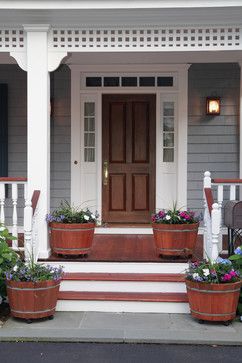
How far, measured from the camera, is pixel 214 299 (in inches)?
207

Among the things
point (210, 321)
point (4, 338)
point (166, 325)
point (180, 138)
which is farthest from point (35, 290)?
point (180, 138)

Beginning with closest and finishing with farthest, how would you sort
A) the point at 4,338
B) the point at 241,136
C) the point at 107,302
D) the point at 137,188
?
the point at 4,338 → the point at 107,302 → the point at 241,136 → the point at 137,188

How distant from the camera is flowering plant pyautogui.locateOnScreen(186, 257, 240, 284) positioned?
5301 mm

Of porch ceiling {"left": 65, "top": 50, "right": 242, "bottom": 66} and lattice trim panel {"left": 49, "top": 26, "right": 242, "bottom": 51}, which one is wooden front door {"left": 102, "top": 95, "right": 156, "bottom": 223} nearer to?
porch ceiling {"left": 65, "top": 50, "right": 242, "bottom": 66}

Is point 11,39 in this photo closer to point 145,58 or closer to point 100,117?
point 145,58

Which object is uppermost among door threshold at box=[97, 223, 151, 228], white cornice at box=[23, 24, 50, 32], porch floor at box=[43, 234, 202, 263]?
white cornice at box=[23, 24, 50, 32]

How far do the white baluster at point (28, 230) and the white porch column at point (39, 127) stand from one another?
442 millimetres

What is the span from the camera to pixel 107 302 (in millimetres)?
5840

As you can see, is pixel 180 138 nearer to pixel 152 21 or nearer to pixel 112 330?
pixel 152 21

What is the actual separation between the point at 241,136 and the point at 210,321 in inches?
133

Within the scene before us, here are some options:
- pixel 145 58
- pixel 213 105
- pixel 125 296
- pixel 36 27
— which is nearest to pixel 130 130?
pixel 145 58

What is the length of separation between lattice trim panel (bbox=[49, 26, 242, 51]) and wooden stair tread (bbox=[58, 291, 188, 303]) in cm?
272

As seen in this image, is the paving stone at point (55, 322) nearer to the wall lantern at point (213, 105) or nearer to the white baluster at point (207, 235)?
the white baluster at point (207, 235)

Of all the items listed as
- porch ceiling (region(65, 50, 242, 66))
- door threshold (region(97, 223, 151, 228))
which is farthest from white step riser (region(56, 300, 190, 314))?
porch ceiling (region(65, 50, 242, 66))
